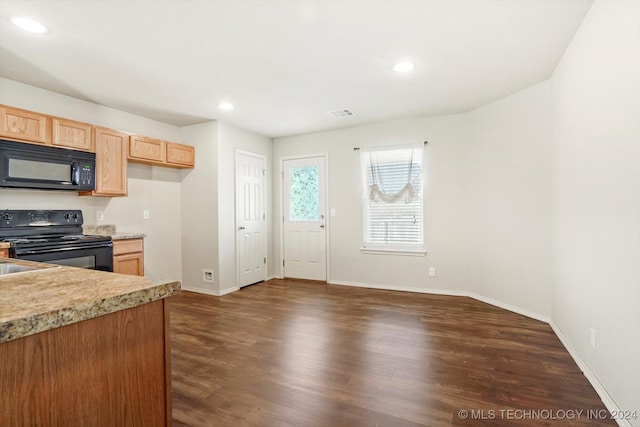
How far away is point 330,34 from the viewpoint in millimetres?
2434

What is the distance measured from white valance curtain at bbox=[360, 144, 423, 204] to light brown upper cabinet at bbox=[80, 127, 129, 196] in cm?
321

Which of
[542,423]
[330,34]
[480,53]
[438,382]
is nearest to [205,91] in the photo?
[330,34]

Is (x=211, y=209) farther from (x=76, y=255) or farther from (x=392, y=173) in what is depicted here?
(x=392, y=173)

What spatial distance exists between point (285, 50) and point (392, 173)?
8.54 ft

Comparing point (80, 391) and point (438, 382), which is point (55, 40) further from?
point (438, 382)

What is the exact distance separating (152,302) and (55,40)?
2591 millimetres

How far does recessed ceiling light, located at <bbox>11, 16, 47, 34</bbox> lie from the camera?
2.20 metres

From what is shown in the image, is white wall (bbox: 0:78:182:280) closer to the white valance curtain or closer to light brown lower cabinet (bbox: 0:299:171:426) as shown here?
the white valance curtain

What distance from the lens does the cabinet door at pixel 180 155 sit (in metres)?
4.41

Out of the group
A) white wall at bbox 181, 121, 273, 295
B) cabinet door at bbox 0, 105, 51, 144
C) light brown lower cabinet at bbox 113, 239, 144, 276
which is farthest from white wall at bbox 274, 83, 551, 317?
cabinet door at bbox 0, 105, 51, 144

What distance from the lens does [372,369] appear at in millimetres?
2385

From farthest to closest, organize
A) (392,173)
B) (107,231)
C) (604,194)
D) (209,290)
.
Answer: (392,173), (209,290), (107,231), (604,194)

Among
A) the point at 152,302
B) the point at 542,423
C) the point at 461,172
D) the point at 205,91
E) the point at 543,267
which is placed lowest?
the point at 542,423

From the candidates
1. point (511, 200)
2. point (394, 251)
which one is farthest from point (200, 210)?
point (511, 200)
